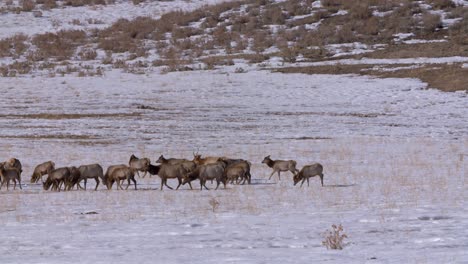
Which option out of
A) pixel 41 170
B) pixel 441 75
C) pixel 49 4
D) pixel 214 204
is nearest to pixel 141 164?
pixel 41 170

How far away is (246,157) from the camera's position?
90.2ft

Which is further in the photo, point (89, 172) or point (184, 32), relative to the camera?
point (184, 32)

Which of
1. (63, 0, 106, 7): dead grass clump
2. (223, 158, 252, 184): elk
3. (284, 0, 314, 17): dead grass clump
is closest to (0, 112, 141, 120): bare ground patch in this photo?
(223, 158, 252, 184): elk

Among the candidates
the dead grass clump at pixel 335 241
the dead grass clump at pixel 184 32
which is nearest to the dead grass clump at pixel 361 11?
the dead grass clump at pixel 184 32

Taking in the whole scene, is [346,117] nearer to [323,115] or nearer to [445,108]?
[323,115]

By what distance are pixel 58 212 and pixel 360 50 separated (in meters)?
43.2

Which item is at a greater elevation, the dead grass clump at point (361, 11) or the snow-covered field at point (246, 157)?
the dead grass clump at point (361, 11)

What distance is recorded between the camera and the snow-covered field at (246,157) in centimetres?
1120

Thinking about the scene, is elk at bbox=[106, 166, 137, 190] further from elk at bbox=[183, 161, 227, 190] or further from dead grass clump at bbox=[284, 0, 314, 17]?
dead grass clump at bbox=[284, 0, 314, 17]

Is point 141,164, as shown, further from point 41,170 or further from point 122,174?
point 41,170

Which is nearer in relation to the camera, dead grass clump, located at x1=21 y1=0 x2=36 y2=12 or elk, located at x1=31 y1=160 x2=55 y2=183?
elk, located at x1=31 y1=160 x2=55 y2=183

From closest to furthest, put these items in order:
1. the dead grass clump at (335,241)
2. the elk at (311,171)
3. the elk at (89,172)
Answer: the dead grass clump at (335,241)
the elk at (89,172)
the elk at (311,171)

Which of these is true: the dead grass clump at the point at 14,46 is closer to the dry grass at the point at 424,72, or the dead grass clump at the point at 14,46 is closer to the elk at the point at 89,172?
the dry grass at the point at 424,72

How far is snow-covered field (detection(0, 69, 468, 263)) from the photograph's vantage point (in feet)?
36.8
